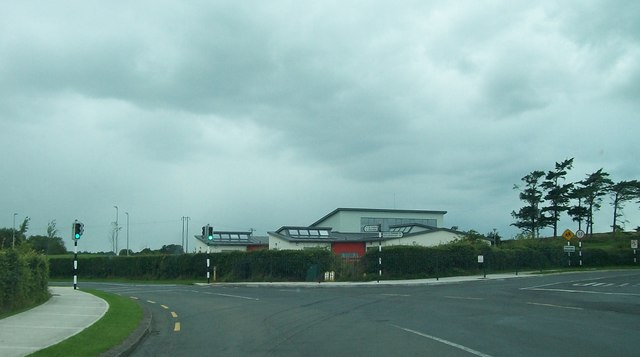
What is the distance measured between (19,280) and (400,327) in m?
11.4

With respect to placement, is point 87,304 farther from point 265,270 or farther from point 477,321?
point 265,270

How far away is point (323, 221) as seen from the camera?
88.1 m

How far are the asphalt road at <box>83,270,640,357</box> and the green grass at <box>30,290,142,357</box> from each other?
567 millimetres

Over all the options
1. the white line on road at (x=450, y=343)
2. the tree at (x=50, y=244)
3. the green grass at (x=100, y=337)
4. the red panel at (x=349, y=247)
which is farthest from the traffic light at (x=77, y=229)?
the red panel at (x=349, y=247)

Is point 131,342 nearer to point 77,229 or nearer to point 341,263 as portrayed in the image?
point 77,229

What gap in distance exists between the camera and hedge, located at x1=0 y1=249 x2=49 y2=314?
1764 cm

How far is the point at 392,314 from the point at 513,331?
196 inches

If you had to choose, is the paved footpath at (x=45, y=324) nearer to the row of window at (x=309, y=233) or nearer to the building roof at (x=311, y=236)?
the building roof at (x=311, y=236)

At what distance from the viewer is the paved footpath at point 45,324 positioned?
1154 cm

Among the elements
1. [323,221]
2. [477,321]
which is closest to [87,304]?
[477,321]

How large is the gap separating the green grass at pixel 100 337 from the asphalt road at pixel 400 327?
57cm

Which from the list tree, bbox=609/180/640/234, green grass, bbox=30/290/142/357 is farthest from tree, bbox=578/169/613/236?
green grass, bbox=30/290/142/357

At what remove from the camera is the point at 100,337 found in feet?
42.0

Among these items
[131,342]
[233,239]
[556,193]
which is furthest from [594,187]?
[131,342]
